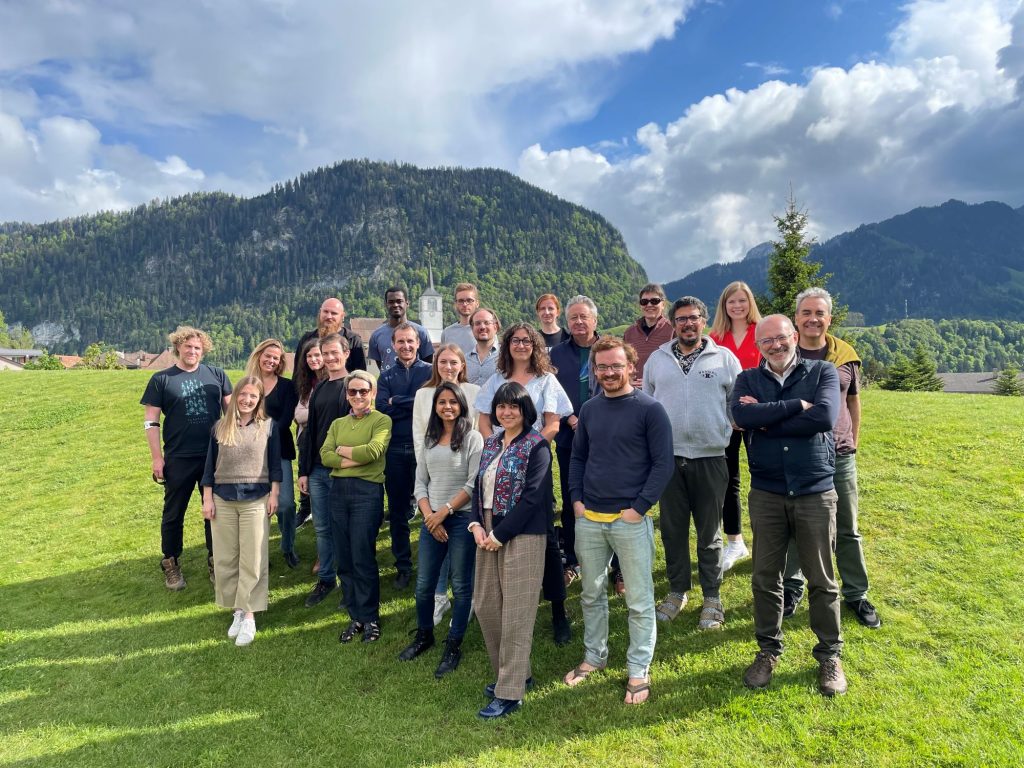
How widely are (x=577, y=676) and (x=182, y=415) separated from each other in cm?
509

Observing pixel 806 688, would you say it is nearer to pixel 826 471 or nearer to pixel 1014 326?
pixel 826 471

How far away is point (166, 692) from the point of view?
4512 mm

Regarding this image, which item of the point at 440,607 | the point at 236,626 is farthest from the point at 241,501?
the point at 440,607

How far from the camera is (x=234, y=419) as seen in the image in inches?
214

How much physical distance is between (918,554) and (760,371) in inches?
140

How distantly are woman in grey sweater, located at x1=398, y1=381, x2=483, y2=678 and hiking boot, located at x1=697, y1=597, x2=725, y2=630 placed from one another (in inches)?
81.8

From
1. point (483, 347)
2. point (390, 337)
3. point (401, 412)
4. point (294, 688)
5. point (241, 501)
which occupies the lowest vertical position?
point (294, 688)

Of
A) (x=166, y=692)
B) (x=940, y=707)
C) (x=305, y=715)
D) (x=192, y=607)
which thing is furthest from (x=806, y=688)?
(x=192, y=607)

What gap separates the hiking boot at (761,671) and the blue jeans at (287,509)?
17.0ft

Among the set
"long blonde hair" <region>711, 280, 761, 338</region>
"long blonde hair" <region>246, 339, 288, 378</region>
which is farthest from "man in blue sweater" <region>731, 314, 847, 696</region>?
"long blonde hair" <region>246, 339, 288, 378</region>

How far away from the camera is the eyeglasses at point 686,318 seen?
469 cm

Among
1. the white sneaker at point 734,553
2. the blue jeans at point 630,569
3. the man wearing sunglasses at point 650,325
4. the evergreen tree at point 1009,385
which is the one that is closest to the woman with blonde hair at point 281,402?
the blue jeans at point 630,569

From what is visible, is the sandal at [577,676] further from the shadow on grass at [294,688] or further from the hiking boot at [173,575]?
the hiking boot at [173,575]

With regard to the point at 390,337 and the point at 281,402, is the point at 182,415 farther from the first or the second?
the point at 390,337
